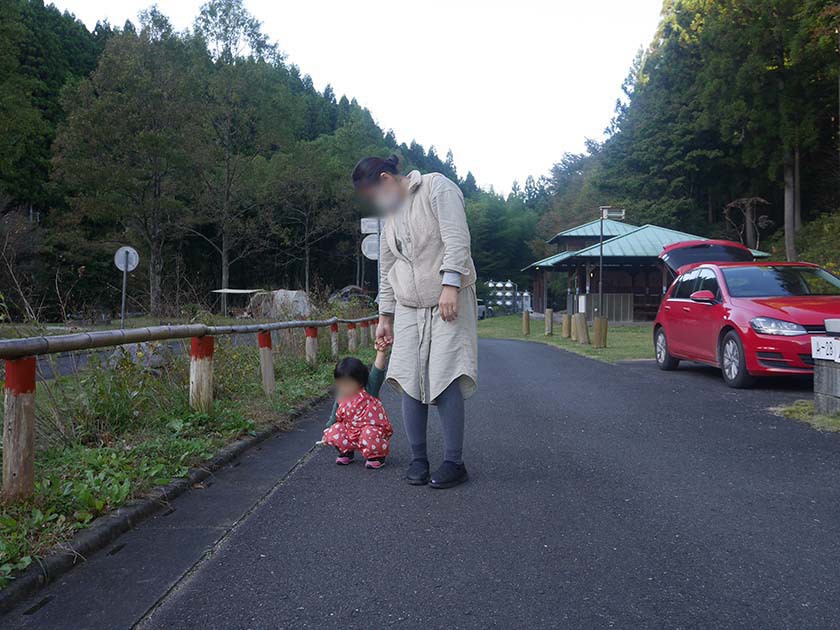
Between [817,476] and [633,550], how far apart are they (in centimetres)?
208

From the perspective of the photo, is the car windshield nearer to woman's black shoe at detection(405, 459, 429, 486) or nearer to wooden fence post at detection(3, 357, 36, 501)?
woman's black shoe at detection(405, 459, 429, 486)

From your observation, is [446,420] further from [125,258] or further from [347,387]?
[125,258]

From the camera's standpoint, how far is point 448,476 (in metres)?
4.47

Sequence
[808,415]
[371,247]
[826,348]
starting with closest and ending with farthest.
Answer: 1. [826,348]
2. [808,415]
3. [371,247]

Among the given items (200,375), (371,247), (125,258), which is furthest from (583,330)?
(200,375)

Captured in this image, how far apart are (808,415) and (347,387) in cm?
455

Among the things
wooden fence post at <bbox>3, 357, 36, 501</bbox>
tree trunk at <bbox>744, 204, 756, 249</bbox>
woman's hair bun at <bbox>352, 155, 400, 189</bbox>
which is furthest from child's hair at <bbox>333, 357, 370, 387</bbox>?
tree trunk at <bbox>744, 204, 756, 249</bbox>

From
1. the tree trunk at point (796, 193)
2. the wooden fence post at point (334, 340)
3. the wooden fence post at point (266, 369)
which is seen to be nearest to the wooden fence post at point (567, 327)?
the wooden fence post at point (334, 340)

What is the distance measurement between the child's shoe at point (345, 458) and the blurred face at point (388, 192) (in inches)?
69.8

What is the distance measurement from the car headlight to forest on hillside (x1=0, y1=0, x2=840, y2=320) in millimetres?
18905

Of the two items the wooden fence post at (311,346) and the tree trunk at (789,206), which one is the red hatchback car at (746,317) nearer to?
the wooden fence post at (311,346)

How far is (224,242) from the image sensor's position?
44.5 m

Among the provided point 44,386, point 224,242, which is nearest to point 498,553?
point 44,386

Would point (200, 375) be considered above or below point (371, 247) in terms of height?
below
